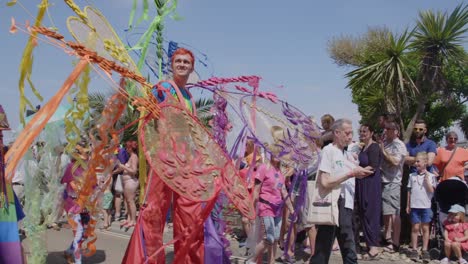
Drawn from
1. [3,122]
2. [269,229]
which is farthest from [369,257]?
[3,122]

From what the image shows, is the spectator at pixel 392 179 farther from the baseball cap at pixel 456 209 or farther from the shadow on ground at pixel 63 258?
the shadow on ground at pixel 63 258

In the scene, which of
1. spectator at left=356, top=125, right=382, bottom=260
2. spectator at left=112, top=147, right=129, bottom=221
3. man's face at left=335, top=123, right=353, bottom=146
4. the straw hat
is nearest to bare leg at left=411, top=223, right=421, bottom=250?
spectator at left=356, top=125, right=382, bottom=260

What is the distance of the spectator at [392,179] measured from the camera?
6.27 m

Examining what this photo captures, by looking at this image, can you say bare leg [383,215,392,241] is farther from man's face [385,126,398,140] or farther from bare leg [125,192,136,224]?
bare leg [125,192,136,224]

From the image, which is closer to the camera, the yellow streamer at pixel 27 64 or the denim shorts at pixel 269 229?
the yellow streamer at pixel 27 64

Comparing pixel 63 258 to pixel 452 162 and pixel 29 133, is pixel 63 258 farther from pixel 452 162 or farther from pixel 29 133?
pixel 452 162

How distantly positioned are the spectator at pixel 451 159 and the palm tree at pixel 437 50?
74.7 inches

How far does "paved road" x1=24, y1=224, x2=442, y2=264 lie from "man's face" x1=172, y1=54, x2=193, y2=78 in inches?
108

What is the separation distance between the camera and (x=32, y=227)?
4.73 m

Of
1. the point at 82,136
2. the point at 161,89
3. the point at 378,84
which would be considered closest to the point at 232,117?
the point at 161,89

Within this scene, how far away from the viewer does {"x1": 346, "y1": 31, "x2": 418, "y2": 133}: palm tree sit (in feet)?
27.7

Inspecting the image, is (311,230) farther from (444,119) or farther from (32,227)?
(444,119)

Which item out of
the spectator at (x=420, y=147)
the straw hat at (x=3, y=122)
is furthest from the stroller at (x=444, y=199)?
the straw hat at (x=3, y=122)

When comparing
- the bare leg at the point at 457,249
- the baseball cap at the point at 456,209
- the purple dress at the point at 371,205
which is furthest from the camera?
the purple dress at the point at 371,205
